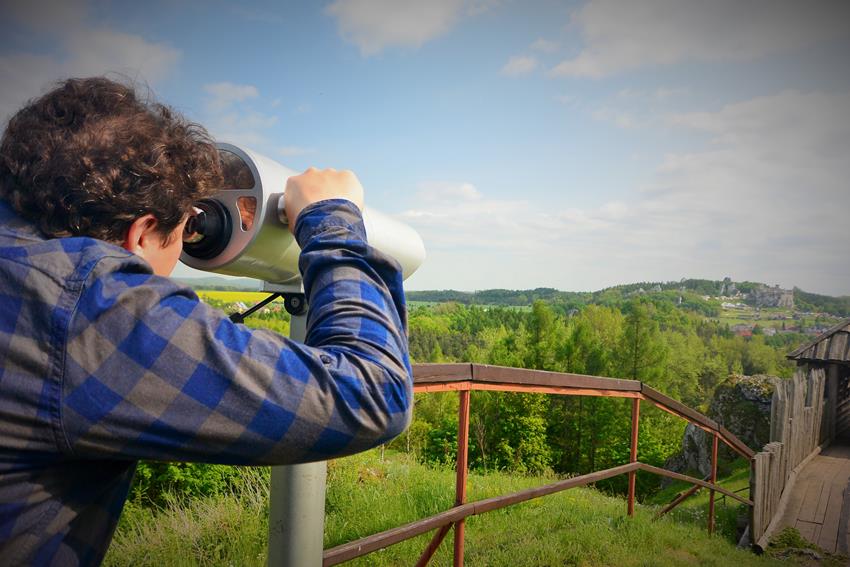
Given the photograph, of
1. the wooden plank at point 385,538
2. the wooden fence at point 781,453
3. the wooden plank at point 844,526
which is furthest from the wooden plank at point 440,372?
the wooden plank at point 844,526

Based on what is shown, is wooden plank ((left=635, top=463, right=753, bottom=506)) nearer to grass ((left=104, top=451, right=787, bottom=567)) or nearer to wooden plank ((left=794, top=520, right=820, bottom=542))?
grass ((left=104, top=451, right=787, bottom=567))

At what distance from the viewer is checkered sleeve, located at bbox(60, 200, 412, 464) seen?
557 mm

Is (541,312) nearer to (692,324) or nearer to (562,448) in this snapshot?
(562,448)

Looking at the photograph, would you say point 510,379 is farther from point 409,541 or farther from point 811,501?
point 811,501

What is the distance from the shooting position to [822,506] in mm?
6633

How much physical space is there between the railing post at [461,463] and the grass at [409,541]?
2.04 ft

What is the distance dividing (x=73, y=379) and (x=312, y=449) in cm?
25

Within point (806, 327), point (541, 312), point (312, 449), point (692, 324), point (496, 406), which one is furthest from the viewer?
point (692, 324)

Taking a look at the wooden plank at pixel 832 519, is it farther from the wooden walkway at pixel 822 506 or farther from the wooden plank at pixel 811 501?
the wooden plank at pixel 811 501

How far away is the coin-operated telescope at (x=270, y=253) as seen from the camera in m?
0.96

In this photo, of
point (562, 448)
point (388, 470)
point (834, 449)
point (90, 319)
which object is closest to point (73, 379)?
point (90, 319)

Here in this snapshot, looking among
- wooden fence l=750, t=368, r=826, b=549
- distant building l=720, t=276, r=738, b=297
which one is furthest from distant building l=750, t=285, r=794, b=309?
wooden fence l=750, t=368, r=826, b=549

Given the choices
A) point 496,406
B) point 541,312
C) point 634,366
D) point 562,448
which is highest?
point 541,312

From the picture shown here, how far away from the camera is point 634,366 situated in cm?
3088
